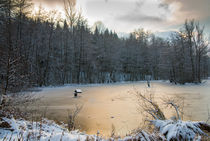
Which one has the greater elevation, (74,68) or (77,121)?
(74,68)

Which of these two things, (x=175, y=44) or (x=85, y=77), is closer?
(x=175, y=44)

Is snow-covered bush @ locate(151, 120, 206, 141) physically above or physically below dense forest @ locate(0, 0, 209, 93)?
below

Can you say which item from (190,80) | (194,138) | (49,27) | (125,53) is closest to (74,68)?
(49,27)

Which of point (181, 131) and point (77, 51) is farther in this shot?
point (77, 51)

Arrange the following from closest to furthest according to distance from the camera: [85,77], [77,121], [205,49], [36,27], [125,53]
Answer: [77,121], [36,27], [205,49], [85,77], [125,53]

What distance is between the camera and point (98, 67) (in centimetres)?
2803

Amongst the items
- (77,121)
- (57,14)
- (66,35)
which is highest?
(57,14)

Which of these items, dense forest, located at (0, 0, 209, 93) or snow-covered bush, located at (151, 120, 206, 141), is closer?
snow-covered bush, located at (151, 120, 206, 141)

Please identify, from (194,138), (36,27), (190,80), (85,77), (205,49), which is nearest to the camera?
(194,138)

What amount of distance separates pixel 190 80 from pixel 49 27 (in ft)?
87.1

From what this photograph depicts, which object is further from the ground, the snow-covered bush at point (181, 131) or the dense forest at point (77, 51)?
the dense forest at point (77, 51)

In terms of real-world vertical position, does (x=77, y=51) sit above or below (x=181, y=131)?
above

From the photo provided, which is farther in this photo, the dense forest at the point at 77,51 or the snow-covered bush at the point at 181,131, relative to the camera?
the dense forest at the point at 77,51

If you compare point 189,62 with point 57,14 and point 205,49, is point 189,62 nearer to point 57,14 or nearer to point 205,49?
point 205,49
